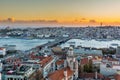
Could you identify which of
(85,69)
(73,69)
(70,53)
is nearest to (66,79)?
(73,69)

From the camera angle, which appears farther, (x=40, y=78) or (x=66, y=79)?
(x=40, y=78)

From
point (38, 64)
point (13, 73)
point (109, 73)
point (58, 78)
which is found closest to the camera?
point (58, 78)

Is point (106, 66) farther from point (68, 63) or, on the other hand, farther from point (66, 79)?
point (66, 79)

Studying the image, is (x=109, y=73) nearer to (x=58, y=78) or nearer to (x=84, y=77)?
(x=84, y=77)

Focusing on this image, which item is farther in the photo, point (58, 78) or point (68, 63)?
point (68, 63)

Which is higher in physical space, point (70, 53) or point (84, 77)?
point (70, 53)

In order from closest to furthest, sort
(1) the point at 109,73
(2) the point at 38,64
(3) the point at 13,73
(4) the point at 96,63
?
(3) the point at 13,73 → (1) the point at 109,73 → (2) the point at 38,64 → (4) the point at 96,63

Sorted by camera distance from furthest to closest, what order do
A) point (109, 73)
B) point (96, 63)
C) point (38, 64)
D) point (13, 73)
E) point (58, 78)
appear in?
1. point (96, 63)
2. point (38, 64)
3. point (109, 73)
4. point (13, 73)
5. point (58, 78)

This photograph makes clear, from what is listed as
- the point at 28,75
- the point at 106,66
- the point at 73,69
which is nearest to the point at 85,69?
the point at 106,66

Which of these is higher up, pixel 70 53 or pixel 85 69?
pixel 70 53
